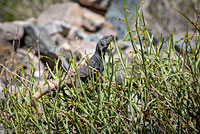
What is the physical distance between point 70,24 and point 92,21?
47cm

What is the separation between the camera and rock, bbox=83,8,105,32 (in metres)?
4.66

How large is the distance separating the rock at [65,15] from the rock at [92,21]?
11cm

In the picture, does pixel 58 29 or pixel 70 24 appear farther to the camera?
pixel 70 24

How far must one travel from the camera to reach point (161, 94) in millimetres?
854

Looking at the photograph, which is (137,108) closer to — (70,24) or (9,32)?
(9,32)

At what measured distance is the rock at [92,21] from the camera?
4657 mm

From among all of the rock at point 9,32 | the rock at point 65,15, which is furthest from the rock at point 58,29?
the rock at point 65,15

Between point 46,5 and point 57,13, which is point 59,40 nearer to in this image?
point 57,13

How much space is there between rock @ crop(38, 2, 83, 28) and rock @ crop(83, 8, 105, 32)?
11 cm

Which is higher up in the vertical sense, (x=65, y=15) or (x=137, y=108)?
(x=65, y=15)

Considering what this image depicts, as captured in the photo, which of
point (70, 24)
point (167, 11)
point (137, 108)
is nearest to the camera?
point (137, 108)

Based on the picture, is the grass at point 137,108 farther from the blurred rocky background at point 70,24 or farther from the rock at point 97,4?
the rock at point 97,4

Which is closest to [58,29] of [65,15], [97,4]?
[65,15]

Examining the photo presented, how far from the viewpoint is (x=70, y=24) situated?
16.0ft
